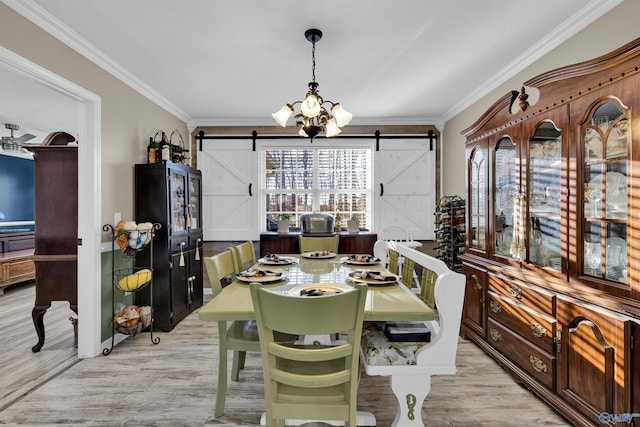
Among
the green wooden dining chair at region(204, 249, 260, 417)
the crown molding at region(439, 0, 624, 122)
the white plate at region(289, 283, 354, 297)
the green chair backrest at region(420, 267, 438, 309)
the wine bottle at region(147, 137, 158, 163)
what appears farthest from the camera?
the wine bottle at region(147, 137, 158, 163)

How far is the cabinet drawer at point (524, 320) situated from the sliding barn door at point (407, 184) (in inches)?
91.7

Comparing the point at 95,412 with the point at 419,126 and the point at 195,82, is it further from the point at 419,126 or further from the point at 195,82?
the point at 419,126

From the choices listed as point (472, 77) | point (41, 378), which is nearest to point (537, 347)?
point (472, 77)

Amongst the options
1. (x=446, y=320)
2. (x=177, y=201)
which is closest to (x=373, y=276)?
(x=446, y=320)

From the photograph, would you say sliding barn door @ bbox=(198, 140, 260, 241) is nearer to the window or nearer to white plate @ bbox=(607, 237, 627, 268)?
the window

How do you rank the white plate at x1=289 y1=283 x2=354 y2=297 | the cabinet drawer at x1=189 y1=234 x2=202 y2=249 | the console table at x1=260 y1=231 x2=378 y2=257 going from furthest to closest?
the console table at x1=260 y1=231 x2=378 y2=257 → the cabinet drawer at x1=189 y1=234 x2=202 y2=249 → the white plate at x1=289 y1=283 x2=354 y2=297

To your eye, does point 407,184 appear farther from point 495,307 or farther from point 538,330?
point 538,330

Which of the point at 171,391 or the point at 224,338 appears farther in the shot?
the point at 171,391

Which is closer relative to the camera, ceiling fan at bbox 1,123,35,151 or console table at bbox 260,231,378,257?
console table at bbox 260,231,378,257

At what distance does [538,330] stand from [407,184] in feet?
9.97

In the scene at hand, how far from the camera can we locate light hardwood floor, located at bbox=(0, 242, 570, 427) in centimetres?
188

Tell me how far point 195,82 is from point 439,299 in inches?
126

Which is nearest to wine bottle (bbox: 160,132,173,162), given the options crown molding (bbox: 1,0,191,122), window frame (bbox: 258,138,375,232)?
crown molding (bbox: 1,0,191,122)

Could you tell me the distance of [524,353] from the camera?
2148mm
